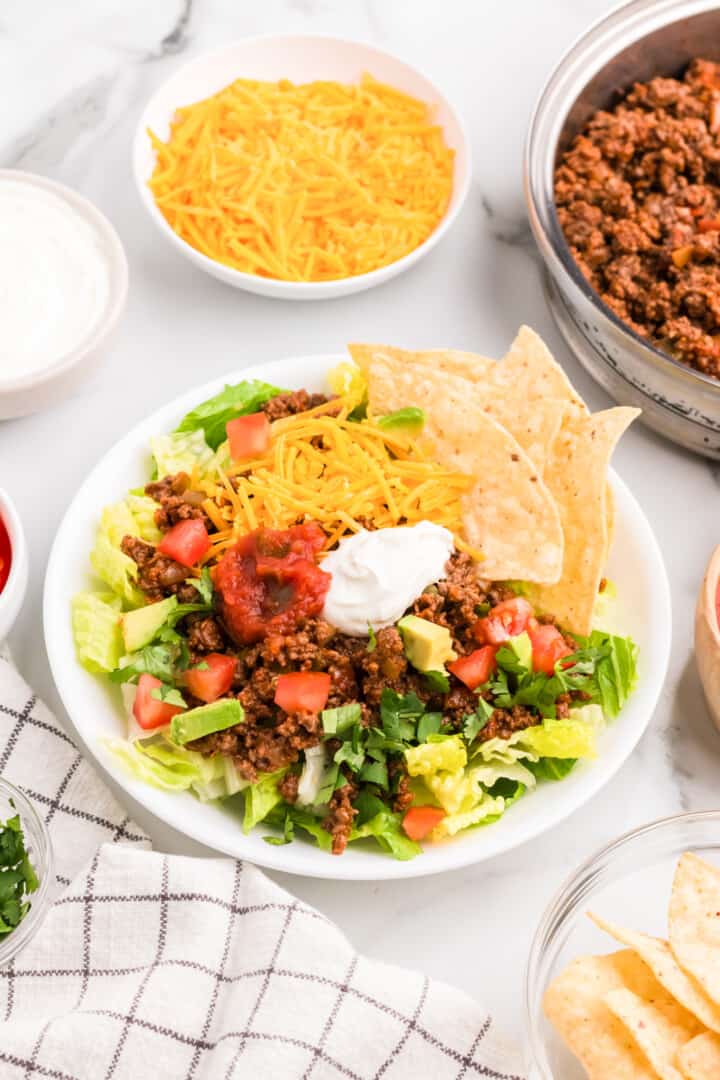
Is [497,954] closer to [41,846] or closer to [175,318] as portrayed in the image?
[41,846]

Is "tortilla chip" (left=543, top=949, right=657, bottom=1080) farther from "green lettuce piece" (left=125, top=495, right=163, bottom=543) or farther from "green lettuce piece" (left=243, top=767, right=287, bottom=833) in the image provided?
"green lettuce piece" (left=125, top=495, right=163, bottom=543)

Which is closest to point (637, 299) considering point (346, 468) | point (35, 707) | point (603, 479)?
point (603, 479)

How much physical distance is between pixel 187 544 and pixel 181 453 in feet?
1.23

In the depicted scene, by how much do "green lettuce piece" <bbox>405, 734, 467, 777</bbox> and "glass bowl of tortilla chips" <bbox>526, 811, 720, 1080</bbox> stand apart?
37cm

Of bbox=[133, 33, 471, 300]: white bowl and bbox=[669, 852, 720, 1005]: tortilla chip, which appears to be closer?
bbox=[669, 852, 720, 1005]: tortilla chip

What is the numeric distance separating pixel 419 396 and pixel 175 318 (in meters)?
1.02

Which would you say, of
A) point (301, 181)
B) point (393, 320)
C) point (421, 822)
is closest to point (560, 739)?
point (421, 822)

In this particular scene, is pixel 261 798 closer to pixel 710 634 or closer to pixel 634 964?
pixel 634 964

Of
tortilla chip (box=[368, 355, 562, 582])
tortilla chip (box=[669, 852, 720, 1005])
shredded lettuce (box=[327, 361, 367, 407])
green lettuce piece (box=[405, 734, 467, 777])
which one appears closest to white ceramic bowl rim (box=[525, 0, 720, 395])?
tortilla chip (box=[368, 355, 562, 582])

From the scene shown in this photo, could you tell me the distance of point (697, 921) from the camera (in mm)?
2689

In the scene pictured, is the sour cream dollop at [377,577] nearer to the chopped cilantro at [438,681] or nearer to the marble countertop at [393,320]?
the chopped cilantro at [438,681]

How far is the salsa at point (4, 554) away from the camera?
11.0ft

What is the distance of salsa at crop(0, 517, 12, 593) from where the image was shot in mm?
3354

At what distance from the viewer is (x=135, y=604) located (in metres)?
3.30
